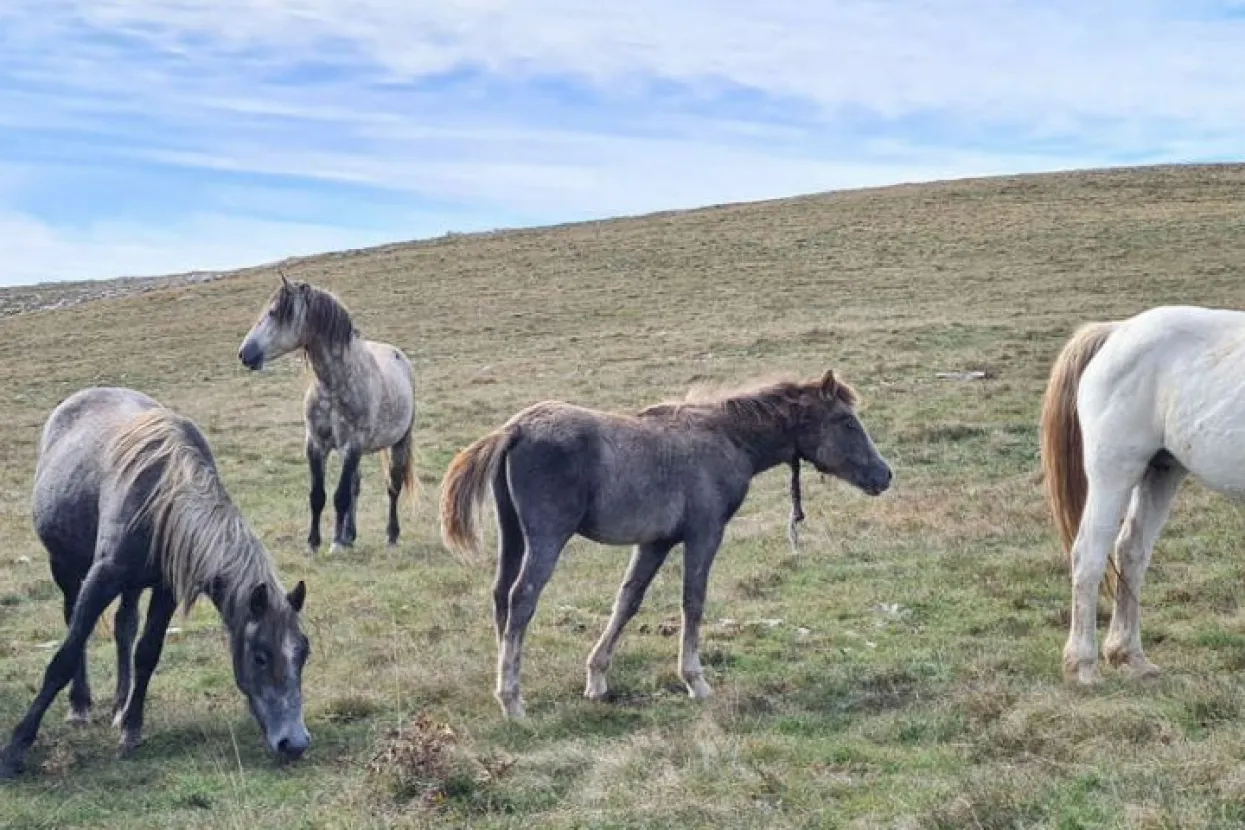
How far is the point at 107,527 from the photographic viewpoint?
22.8 feet

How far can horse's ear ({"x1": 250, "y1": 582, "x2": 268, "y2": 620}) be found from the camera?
251 inches

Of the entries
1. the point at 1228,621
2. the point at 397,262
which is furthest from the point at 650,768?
the point at 397,262

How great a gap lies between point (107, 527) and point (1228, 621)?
7.26 meters

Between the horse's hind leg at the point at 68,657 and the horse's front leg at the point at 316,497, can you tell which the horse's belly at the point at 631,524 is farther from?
the horse's front leg at the point at 316,497

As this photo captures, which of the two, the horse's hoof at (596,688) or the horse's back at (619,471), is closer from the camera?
the horse's back at (619,471)

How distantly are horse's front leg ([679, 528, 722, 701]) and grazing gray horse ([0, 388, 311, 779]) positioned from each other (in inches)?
91.9

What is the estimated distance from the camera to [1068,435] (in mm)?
7910

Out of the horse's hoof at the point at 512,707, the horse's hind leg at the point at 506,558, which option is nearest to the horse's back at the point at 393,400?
the horse's hind leg at the point at 506,558

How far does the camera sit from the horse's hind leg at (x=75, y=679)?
25.0ft

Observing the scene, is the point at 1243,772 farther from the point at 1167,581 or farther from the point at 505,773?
the point at 1167,581

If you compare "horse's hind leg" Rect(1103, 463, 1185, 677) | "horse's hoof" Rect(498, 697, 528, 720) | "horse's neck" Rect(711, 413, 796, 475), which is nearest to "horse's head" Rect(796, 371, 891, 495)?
"horse's neck" Rect(711, 413, 796, 475)

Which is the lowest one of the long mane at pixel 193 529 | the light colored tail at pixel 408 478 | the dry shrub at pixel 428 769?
the light colored tail at pixel 408 478

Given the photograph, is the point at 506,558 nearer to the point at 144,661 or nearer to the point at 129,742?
the point at 144,661

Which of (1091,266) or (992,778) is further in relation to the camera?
(1091,266)
